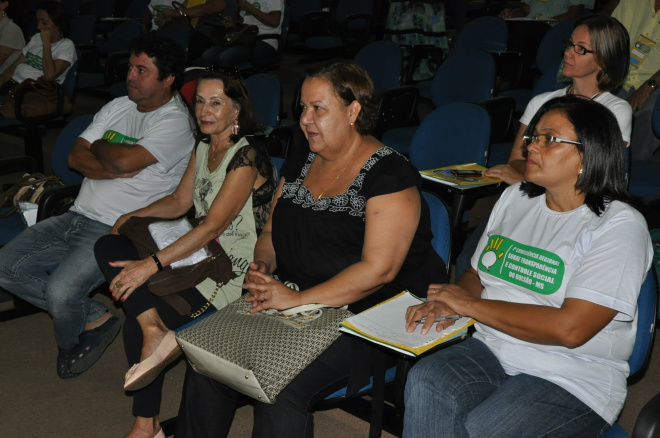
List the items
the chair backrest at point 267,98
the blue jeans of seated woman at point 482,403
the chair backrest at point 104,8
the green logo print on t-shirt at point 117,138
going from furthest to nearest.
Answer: the chair backrest at point 104,8 → the chair backrest at point 267,98 → the green logo print on t-shirt at point 117,138 → the blue jeans of seated woman at point 482,403

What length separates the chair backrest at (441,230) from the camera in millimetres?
2217

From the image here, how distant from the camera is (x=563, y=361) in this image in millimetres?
1781

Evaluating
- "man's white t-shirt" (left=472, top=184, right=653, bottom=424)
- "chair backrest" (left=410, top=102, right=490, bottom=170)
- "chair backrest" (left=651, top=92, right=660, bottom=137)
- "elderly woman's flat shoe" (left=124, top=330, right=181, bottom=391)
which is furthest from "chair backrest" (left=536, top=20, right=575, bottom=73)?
"elderly woman's flat shoe" (left=124, top=330, right=181, bottom=391)

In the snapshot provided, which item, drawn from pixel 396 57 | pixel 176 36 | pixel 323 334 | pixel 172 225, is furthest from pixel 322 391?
pixel 176 36

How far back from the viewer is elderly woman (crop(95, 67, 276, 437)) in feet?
7.67

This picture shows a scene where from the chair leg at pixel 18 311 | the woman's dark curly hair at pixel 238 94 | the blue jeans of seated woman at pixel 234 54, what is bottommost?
the chair leg at pixel 18 311

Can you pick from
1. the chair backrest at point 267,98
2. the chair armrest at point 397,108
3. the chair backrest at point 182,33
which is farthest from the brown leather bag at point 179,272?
the chair backrest at point 182,33

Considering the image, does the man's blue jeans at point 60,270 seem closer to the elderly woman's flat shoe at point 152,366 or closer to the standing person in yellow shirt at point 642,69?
the elderly woman's flat shoe at point 152,366

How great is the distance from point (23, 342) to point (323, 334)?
1.84m

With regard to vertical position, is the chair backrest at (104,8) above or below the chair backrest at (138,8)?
below

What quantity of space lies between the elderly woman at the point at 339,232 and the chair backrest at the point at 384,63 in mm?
2796

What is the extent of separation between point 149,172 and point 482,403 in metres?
1.76

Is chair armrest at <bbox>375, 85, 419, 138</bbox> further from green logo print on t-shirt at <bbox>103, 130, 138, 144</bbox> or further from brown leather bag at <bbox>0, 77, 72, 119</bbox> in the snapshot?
brown leather bag at <bbox>0, 77, 72, 119</bbox>

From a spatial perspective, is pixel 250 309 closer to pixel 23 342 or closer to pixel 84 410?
pixel 84 410
